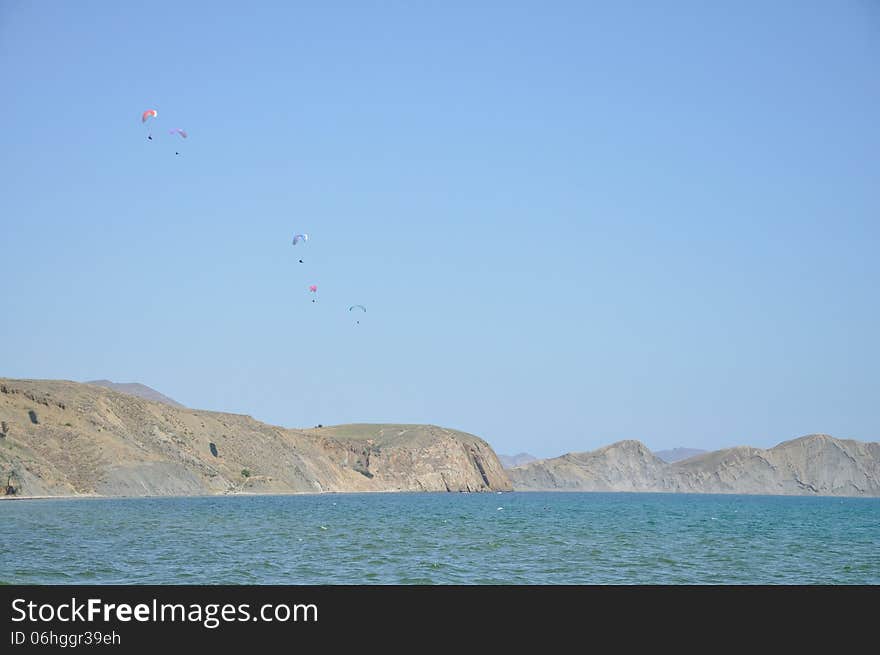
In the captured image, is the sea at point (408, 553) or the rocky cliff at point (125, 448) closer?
the sea at point (408, 553)

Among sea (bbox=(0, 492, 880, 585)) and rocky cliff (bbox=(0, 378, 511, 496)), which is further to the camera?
rocky cliff (bbox=(0, 378, 511, 496))

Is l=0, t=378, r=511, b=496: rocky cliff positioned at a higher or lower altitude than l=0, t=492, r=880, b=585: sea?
higher

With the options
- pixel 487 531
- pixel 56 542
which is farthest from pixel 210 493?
pixel 56 542

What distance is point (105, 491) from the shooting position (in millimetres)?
131375

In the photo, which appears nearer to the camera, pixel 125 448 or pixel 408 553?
pixel 408 553

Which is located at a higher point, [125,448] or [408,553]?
[125,448]

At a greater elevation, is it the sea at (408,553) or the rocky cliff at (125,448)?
the rocky cliff at (125,448)
